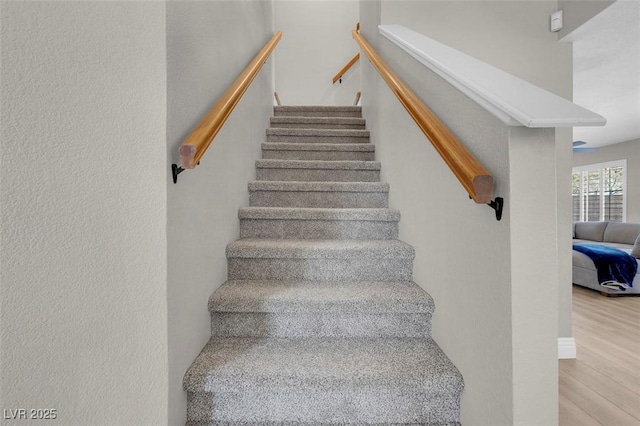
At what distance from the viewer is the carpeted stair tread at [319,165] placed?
93.3 inches

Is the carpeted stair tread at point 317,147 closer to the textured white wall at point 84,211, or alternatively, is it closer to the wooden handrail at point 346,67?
the textured white wall at point 84,211

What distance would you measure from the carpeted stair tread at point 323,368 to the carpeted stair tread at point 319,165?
137cm

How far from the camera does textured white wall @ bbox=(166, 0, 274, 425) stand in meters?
1.03

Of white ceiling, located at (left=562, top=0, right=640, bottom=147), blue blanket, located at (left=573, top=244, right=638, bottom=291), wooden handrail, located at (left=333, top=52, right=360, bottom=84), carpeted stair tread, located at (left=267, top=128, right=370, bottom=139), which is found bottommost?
blue blanket, located at (left=573, top=244, right=638, bottom=291)

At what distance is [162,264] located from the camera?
0.98 m

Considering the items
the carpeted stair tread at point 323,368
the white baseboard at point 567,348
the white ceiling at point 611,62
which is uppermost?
the white ceiling at point 611,62

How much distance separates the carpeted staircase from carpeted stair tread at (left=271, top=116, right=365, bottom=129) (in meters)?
1.25

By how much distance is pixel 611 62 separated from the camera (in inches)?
110

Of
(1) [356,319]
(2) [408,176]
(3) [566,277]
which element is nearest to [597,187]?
(3) [566,277]

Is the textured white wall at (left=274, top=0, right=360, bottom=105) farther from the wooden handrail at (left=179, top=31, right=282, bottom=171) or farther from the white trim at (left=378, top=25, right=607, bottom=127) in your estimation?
the white trim at (left=378, top=25, right=607, bottom=127)

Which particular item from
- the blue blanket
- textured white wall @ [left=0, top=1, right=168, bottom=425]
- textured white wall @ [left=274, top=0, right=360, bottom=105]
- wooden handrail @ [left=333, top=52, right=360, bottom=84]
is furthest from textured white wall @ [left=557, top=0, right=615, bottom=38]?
the blue blanket

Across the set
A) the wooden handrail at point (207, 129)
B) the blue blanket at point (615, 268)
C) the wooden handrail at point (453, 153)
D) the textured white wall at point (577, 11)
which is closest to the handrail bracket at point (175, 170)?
the wooden handrail at point (207, 129)

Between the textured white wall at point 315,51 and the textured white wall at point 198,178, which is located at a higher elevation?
the textured white wall at point 315,51

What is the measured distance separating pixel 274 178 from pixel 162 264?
1483 millimetres
